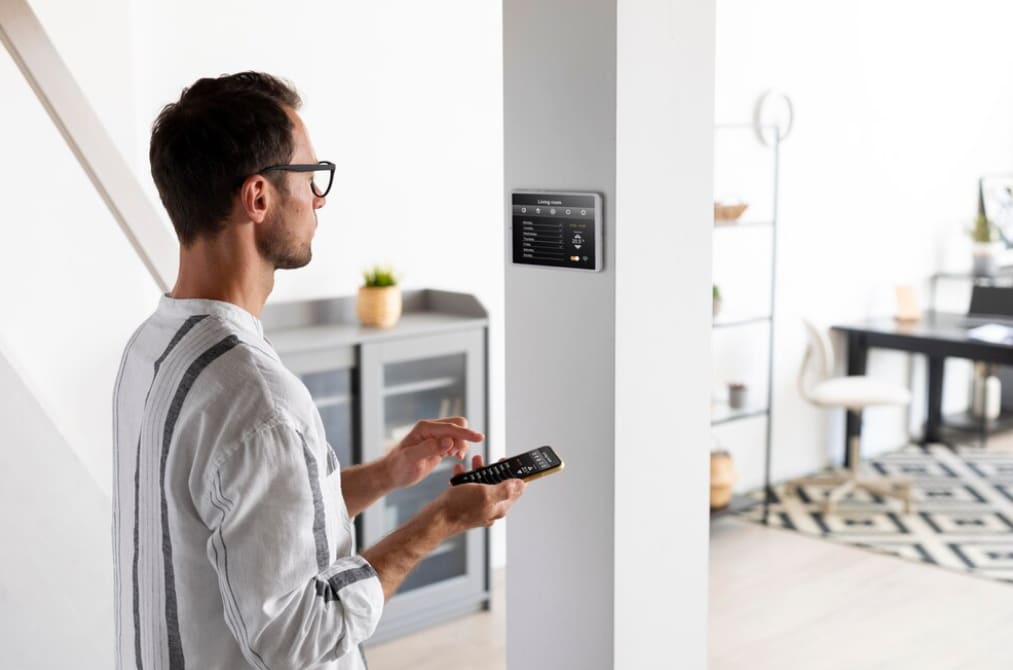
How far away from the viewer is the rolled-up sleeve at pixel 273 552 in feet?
4.19

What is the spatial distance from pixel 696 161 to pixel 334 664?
4.10 feet

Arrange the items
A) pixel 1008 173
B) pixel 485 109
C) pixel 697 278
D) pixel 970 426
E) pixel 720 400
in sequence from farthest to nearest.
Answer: pixel 1008 173 < pixel 970 426 < pixel 720 400 < pixel 485 109 < pixel 697 278

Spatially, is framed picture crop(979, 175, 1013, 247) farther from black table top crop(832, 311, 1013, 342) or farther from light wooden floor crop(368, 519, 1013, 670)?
light wooden floor crop(368, 519, 1013, 670)

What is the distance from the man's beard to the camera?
1.44m

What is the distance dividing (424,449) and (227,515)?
512 millimetres

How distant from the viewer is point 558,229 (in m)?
2.17

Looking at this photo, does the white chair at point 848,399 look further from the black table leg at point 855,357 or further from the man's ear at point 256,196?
the man's ear at point 256,196

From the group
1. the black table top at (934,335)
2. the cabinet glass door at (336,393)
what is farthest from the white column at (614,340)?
the black table top at (934,335)

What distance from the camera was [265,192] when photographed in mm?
1420

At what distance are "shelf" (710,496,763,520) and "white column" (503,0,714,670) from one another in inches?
100

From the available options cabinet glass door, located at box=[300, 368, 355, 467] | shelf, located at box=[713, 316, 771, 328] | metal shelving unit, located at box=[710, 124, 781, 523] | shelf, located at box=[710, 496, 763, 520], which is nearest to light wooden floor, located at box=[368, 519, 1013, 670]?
shelf, located at box=[710, 496, 763, 520]

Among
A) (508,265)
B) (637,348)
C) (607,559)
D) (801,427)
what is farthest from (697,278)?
(801,427)

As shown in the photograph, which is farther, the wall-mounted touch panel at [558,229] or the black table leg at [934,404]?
the black table leg at [934,404]

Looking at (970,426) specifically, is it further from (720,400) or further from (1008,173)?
(720,400)
